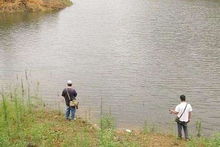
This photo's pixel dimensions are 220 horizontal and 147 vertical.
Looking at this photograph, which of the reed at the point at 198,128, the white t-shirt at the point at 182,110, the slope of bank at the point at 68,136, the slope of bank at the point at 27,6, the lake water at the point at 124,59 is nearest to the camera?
the slope of bank at the point at 68,136

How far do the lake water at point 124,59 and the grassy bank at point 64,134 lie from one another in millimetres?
2974

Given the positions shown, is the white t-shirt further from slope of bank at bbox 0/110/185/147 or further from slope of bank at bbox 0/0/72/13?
slope of bank at bbox 0/0/72/13

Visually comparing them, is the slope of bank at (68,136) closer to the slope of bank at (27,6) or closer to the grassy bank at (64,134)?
the grassy bank at (64,134)

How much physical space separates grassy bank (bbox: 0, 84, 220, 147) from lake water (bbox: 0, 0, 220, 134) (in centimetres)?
297

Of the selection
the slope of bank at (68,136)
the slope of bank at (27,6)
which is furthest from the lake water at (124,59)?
the slope of bank at (27,6)

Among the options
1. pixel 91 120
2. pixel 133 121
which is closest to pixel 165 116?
pixel 133 121

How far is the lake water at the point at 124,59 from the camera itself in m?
27.1

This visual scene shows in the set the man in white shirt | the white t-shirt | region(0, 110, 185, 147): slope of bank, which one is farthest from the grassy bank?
the white t-shirt

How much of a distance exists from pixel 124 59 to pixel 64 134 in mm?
21298

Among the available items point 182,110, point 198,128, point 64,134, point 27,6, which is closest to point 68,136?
point 64,134

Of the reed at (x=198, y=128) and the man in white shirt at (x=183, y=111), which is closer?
the man in white shirt at (x=183, y=111)

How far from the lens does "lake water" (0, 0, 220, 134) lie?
27.1 meters

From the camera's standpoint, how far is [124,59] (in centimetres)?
3966

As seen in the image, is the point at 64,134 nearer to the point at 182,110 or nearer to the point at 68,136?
the point at 68,136
